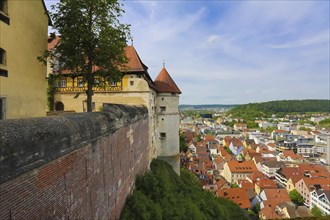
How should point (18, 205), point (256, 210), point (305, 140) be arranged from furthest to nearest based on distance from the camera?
point (305, 140) → point (256, 210) → point (18, 205)

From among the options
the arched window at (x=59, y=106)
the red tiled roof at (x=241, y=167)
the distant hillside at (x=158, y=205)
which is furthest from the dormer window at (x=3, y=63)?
the red tiled roof at (x=241, y=167)

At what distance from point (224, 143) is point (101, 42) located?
112m

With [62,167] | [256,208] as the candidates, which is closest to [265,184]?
[256,208]

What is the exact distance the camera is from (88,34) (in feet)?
36.5

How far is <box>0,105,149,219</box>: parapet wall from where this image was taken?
3.62 metres

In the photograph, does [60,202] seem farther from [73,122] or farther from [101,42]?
[101,42]

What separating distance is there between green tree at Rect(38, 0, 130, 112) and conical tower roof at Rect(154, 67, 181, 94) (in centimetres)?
1135

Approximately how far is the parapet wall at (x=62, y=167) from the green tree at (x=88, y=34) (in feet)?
11.8

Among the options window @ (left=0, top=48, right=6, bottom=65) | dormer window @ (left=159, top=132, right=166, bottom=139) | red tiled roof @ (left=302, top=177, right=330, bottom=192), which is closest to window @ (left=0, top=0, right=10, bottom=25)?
window @ (left=0, top=48, right=6, bottom=65)

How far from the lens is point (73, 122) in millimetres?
5602

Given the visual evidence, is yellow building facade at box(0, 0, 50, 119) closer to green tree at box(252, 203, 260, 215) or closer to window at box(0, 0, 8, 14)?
window at box(0, 0, 8, 14)

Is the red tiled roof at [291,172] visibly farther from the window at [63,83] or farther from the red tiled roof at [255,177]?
the window at [63,83]

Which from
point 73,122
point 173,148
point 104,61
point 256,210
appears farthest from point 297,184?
point 73,122

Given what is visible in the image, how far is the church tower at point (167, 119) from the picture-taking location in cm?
2327
